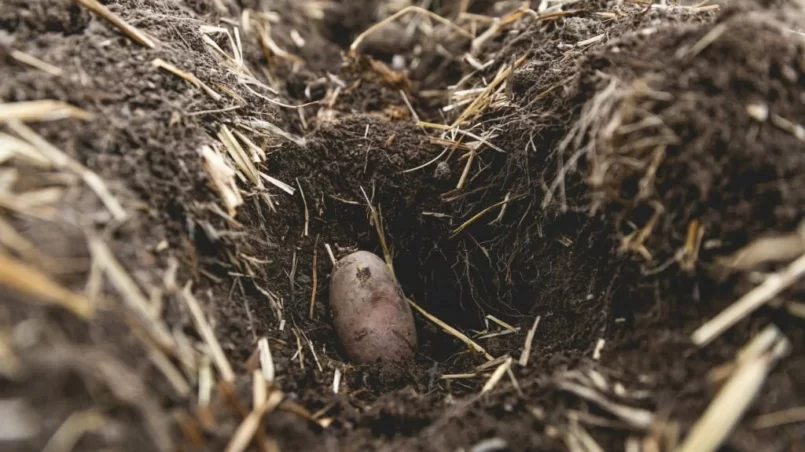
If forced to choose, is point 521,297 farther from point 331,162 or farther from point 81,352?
point 81,352

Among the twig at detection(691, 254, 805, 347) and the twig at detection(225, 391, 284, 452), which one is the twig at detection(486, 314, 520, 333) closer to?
the twig at detection(691, 254, 805, 347)

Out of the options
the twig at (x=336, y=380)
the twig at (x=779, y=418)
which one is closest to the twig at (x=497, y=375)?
the twig at (x=336, y=380)

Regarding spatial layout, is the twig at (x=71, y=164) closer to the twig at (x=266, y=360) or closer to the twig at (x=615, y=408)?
the twig at (x=266, y=360)

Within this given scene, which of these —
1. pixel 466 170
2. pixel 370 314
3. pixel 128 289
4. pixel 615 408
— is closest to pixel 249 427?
pixel 128 289

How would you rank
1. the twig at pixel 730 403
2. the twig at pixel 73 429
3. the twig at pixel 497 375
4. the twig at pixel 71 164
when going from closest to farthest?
1. the twig at pixel 73 429
2. the twig at pixel 730 403
3. the twig at pixel 71 164
4. the twig at pixel 497 375

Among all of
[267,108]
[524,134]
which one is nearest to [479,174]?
[524,134]

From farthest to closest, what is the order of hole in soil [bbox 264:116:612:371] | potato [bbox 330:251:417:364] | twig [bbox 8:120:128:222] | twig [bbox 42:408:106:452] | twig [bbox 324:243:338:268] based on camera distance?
twig [bbox 324:243:338:268] → hole in soil [bbox 264:116:612:371] → potato [bbox 330:251:417:364] → twig [bbox 8:120:128:222] → twig [bbox 42:408:106:452]

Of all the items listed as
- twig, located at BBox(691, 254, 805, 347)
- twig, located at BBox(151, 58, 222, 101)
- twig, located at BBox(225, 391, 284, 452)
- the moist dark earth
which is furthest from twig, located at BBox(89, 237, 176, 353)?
twig, located at BBox(691, 254, 805, 347)
